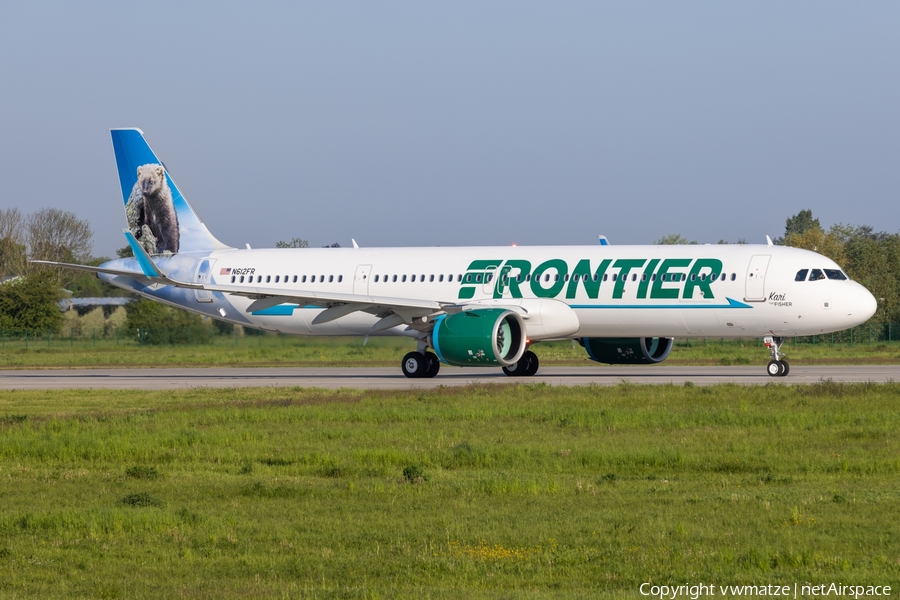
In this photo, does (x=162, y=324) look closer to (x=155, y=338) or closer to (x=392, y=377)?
(x=155, y=338)

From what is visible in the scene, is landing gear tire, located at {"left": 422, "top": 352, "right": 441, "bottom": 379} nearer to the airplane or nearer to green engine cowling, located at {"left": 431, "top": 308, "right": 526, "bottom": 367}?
the airplane

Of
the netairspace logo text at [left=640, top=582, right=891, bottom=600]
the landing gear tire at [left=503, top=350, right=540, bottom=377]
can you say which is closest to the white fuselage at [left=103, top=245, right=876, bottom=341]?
the landing gear tire at [left=503, top=350, right=540, bottom=377]

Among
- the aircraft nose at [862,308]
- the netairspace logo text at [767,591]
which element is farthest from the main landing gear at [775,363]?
the netairspace logo text at [767,591]

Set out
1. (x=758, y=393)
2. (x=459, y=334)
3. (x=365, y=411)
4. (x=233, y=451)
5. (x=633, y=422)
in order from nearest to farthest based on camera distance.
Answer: (x=233, y=451) < (x=633, y=422) < (x=365, y=411) < (x=758, y=393) < (x=459, y=334)

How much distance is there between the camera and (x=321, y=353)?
5309cm

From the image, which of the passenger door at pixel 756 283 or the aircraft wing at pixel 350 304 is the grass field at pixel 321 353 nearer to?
the aircraft wing at pixel 350 304

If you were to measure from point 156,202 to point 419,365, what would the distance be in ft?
42.8

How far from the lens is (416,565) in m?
9.59

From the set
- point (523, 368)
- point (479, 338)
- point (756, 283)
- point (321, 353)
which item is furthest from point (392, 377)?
point (321, 353)

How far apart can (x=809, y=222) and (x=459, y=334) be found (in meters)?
123

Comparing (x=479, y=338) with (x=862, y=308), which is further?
(x=479, y=338)

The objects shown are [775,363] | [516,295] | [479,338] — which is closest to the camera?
[479,338]

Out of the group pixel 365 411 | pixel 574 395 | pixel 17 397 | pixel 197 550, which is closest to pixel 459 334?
pixel 574 395

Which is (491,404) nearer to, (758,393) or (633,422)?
(633,422)
